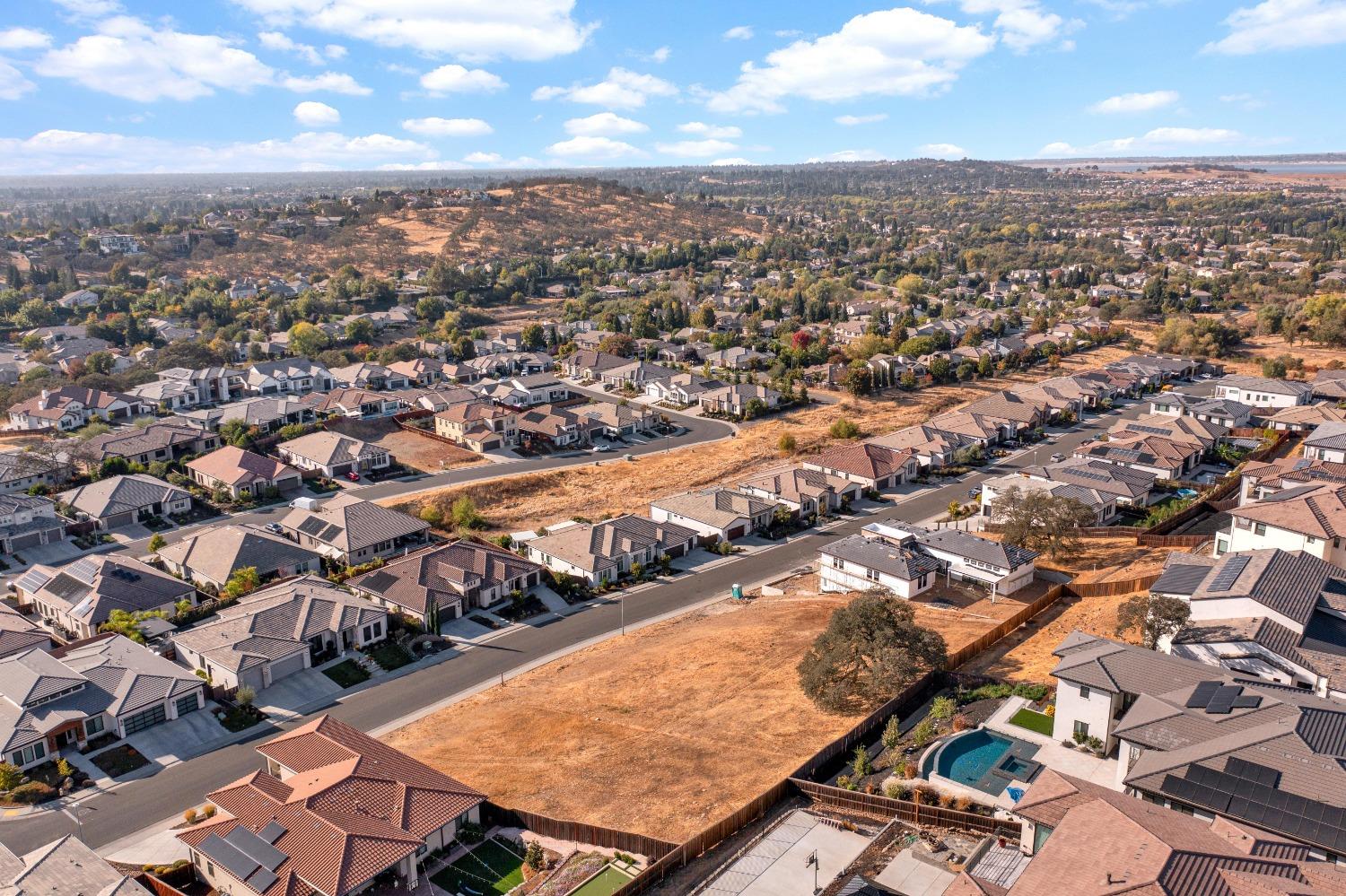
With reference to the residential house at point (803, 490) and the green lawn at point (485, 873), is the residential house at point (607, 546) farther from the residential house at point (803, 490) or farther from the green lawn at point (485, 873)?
the green lawn at point (485, 873)

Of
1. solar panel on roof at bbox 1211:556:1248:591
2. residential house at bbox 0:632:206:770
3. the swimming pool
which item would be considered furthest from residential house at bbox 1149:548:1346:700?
residential house at bbox 0:632:206:770

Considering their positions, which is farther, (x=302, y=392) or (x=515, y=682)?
(x=302, y=392)

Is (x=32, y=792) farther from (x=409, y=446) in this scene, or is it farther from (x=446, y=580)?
(x=409, y=446)

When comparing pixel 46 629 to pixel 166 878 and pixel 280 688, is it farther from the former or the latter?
pixel 166 878

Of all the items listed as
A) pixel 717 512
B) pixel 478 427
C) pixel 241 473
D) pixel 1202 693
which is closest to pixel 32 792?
pixel 241 473

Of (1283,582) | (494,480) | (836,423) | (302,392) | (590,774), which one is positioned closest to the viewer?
(590,774)

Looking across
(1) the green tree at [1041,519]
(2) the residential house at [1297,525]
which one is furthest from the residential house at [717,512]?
(2) the residential house at [1297,525]

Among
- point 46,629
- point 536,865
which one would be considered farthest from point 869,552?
point 46,629
